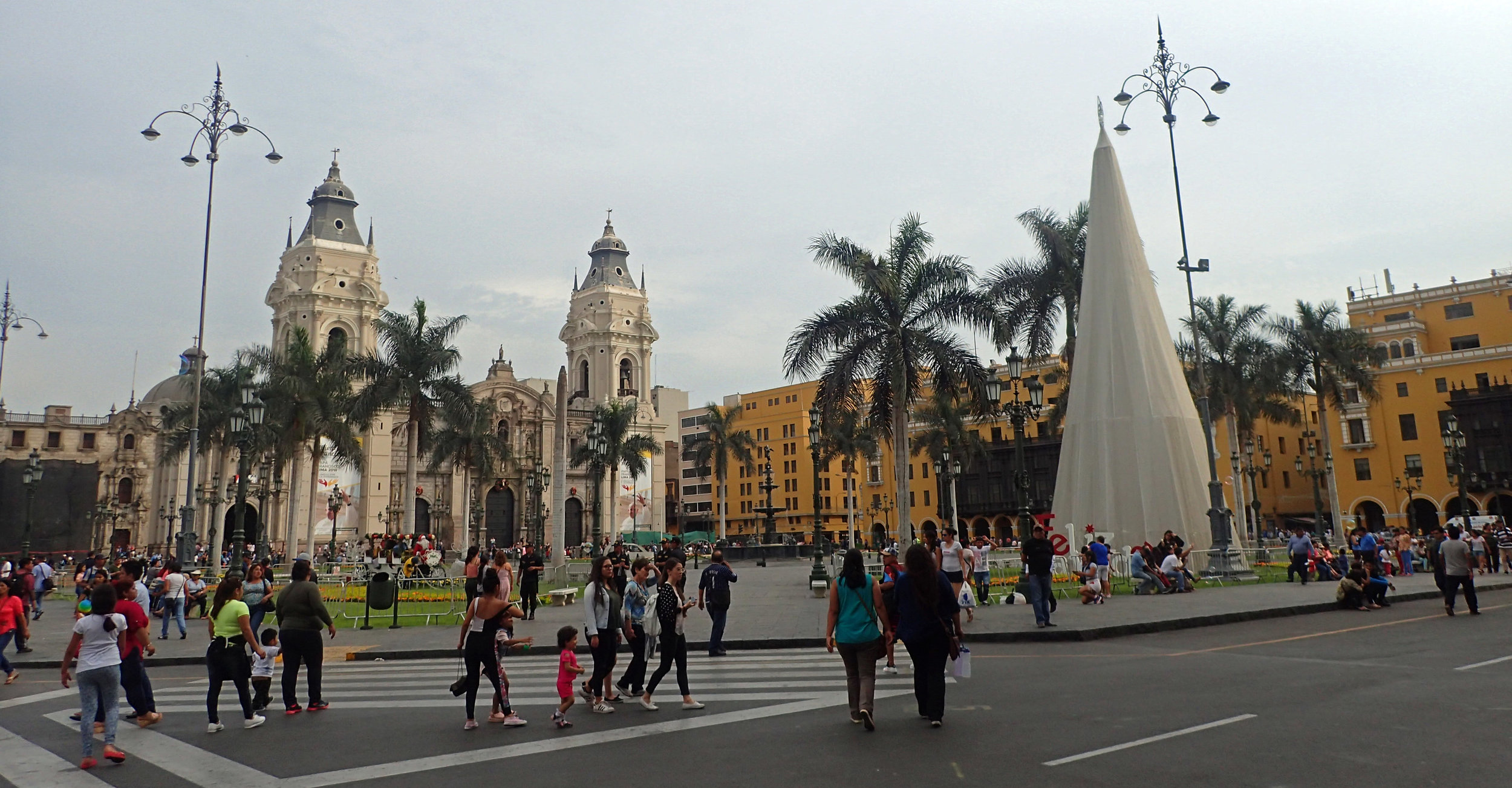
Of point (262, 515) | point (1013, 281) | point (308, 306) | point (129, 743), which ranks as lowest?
point (129, 743)

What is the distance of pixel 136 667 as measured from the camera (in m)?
9.03

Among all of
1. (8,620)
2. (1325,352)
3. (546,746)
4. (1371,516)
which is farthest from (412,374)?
(1371,516)

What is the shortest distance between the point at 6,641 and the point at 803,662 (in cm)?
1120

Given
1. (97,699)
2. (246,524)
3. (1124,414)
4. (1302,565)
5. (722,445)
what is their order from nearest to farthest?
(97,699) < (1302,565) < (1124,414) < (246,524) < (722,445)

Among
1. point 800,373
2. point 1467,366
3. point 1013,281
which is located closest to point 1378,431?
point 1467,366

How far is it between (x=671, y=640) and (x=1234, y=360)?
137ft

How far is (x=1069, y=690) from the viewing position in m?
9.07

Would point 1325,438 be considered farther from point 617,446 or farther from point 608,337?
point 608,337

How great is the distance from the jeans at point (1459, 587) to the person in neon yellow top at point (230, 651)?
17.0 m

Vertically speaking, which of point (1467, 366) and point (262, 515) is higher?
point (1467, 366)

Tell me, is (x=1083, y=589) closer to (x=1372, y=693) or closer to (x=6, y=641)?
(x=1372, y=693)

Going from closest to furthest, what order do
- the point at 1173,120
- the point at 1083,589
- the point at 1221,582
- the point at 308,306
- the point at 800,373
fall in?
the point at 1083,589 → the point at 1221,582 → the point at 1173,120 → the point at 800,373 → the point at 308,306

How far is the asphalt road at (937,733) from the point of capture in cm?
607

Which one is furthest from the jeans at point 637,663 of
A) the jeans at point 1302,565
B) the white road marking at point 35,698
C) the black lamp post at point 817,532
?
the jeans at point 1302,565
